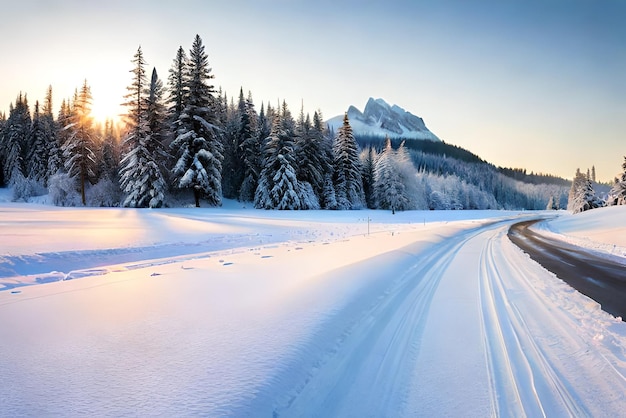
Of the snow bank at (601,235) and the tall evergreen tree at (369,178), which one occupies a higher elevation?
→ the tall evergreen tree at (369,178)

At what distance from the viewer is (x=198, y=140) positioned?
89.4ft

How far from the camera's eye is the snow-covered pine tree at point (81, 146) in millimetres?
30972

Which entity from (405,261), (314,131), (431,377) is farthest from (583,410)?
(314,131)

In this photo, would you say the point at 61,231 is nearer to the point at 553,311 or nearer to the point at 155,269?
the point at 155,269

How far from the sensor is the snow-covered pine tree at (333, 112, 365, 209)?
41031 millimetres

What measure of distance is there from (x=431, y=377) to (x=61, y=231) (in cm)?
1465

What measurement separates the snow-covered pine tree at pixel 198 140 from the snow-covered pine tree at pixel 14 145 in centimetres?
3286

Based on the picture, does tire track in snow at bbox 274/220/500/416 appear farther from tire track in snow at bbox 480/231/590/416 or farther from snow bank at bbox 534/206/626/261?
snow bank at bbox 534/206/626/261

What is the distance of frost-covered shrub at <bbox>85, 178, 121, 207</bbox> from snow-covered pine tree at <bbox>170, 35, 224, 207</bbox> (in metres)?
6.51

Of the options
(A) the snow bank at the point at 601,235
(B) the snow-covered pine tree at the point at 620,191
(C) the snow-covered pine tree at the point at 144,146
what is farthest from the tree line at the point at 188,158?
(B) the snow-covered pine tree at the point at 620,191

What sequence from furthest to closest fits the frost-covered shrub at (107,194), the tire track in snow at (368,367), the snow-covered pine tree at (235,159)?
the snow-covered pine tree at (235,159) < the frost-covered shrub at (107,194) < the tire track in snow at (368,367)

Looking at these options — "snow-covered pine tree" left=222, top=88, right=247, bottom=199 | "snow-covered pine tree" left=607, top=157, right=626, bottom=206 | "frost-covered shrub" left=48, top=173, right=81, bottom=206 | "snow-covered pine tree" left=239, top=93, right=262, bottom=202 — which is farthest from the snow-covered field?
"snow-covered pine tree" left=607, top=157, right=626, bottom=206

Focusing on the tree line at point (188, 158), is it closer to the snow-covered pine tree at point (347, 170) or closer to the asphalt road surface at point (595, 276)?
the snow-covered pine tree at point (347, 170)

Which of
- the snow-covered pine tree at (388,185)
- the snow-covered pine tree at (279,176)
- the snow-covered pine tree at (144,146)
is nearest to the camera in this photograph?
the snow-covered pine tree at (144,146)
